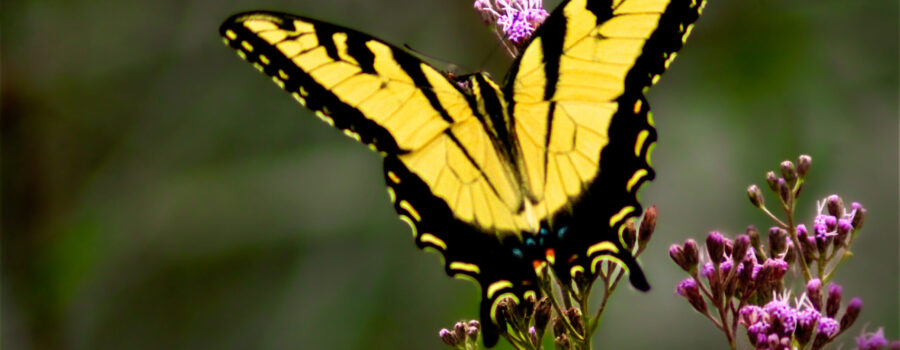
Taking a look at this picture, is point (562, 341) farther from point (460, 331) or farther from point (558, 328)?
point (460, 331)

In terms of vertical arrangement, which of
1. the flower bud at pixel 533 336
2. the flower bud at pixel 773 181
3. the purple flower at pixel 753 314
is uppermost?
the flower bud at pixel 773 181

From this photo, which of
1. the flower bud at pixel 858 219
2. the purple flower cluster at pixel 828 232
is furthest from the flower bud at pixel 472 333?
the flower bud at pixel 858 219

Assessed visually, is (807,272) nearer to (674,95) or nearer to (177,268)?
(674,95)

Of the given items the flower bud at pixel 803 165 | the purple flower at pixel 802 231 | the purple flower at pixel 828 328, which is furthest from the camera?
the flower bud at pixel 803 165

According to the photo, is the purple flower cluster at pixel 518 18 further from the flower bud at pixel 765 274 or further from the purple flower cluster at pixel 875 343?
the purple flower cluster at pixel 875 343

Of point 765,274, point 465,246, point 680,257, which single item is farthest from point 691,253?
point 465,246

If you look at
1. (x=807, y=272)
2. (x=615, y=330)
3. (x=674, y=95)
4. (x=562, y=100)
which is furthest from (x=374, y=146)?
(x=674, y=95)
